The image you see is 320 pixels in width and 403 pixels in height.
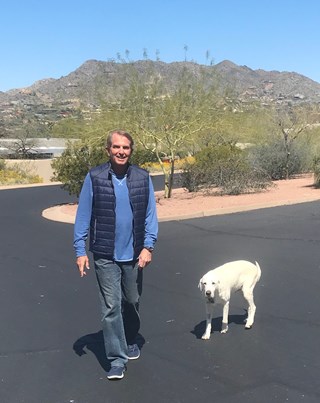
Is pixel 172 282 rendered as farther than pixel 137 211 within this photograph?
Yes

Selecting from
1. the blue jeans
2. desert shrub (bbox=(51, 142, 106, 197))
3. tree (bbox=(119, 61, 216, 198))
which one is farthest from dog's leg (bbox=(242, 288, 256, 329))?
desert shrub (bbox=(51, 142, 106, 197))

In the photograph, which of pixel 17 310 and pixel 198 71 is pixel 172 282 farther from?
pixel 198 71

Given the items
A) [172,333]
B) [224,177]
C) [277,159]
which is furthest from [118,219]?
[277,159]

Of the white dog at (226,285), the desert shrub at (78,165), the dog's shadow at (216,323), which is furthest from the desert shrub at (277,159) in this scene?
the white dog at (226,285)

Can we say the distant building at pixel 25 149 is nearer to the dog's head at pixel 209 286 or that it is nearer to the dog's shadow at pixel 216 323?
the dog's shadow at pixel 216 323

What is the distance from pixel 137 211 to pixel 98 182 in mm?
396

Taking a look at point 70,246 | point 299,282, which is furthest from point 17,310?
point 70,246

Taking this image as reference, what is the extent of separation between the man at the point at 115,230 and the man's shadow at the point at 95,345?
0.41m

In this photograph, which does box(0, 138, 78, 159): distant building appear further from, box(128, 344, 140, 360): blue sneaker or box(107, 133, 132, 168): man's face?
box(107, 133, 132, 168): man's face

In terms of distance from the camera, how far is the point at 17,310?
22.4 feet

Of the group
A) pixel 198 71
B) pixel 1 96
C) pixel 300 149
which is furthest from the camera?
pixel 1 96

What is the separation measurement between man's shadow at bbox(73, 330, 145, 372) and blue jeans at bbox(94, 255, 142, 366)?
0.30 meters

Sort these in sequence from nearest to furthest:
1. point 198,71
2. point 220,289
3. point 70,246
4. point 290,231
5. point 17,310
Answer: point 220,289 < point 17,310 < point 70,246 < point 290,231 < point 198,71

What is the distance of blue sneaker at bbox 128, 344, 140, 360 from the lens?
201 inches
